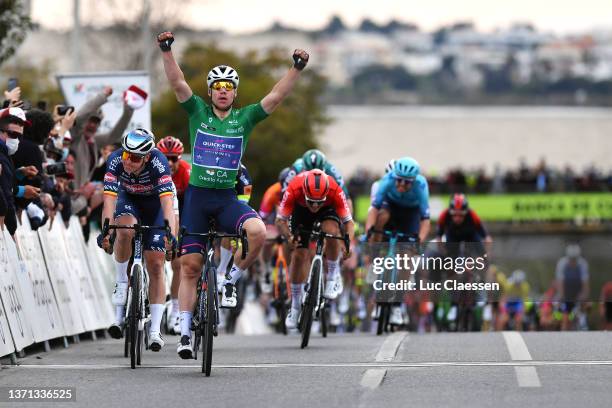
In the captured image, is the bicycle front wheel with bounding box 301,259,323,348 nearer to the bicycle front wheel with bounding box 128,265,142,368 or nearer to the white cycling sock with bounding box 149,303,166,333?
the white cycling sock with bounding box 149,303,166,333

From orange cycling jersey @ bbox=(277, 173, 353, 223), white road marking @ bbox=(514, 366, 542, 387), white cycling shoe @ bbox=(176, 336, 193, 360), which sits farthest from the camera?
orange cycling jersey @ bbox=(277, 173, 353, 223)

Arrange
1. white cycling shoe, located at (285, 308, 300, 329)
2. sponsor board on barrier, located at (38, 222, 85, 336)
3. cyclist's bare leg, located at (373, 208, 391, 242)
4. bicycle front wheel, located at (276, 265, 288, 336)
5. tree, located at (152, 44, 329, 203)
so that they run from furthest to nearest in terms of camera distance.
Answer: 1. tree, located at (152, 44, 329, 203)
2. bicycle front wheel, located at (276, 265, 288, 336)
3. cyclist's bare leg, located at (373, 208, 391, 242)
4. sponsor board on barrier, located at (38, 222, 85, 336)
5. white cycling shoe, located at (285, 308, 300, 329)

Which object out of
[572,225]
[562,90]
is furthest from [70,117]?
[562,90]

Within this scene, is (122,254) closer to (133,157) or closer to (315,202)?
(133,157)

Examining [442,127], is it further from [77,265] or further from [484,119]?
[77,265]

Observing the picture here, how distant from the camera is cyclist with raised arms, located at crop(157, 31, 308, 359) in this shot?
13.5m

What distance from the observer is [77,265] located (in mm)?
18781

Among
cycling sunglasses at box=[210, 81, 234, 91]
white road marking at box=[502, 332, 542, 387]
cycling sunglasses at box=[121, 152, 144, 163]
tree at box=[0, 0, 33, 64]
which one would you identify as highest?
tree at box=[0, 0, 33, 64]

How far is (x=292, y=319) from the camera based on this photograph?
1722cm

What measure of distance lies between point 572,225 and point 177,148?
161 feet

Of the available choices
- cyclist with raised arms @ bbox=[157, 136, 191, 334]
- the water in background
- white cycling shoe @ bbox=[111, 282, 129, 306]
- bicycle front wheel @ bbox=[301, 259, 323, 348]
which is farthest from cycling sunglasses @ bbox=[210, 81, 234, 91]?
the water in background

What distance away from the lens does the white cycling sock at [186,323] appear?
13328 mm

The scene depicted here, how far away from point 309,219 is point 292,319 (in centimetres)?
110

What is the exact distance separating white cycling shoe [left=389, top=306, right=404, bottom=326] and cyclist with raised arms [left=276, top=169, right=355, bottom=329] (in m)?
2.17
